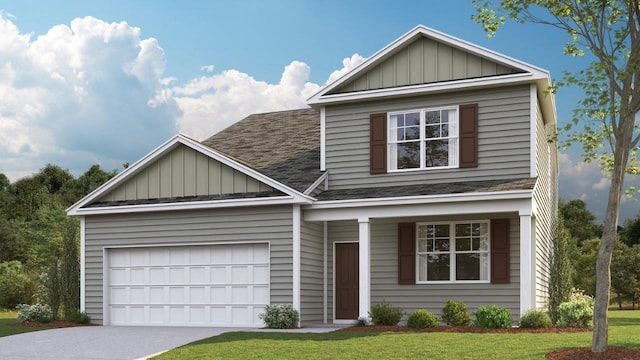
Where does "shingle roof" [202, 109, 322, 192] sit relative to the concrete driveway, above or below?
above

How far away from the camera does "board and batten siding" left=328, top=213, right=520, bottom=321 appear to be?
19172mm

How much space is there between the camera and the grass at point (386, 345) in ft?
44.4

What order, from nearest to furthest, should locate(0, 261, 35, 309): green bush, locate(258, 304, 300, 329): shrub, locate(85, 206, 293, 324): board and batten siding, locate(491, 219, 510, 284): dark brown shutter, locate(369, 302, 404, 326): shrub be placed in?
locate(369, 302, 404, 326): shrub → locate(258, 304, 300, 329): shrub → locate(491, 219, 510, 284): dark brown shutter → locate(85, 206, 293, 324): board and batten siding → locate(0, 261, 35, 309): green bush

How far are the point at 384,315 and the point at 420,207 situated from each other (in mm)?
2691

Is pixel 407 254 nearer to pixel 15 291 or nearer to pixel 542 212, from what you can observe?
pixel 542 212

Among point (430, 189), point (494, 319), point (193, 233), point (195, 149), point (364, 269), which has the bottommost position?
point (494, 319)

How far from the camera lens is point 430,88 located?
65.6 feet

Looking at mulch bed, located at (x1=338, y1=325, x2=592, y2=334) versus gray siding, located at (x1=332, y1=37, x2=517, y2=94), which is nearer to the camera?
mulch bed, located at (x1=338, y1=325, x2=592, y2=334)

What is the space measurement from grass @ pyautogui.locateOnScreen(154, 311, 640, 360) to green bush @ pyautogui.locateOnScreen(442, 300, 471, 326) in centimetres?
175

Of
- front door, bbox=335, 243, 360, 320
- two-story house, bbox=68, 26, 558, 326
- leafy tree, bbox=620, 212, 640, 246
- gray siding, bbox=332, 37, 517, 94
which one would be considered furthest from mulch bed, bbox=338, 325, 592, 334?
leafy tree, bbox=620, 212, 640, 246

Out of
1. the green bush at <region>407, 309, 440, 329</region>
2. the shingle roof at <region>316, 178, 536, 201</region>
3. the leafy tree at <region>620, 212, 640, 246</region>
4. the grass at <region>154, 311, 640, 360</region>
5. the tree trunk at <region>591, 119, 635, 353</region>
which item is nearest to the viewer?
the tree trunk at <region>591, 119, 635, 353</region>

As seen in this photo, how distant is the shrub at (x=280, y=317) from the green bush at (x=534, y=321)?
5.22m

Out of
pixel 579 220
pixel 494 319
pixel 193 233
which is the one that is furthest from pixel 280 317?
pixel 579 220

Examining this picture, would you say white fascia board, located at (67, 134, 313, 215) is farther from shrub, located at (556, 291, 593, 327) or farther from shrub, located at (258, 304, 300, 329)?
shrub, located at (556, 291, 593, 327)
